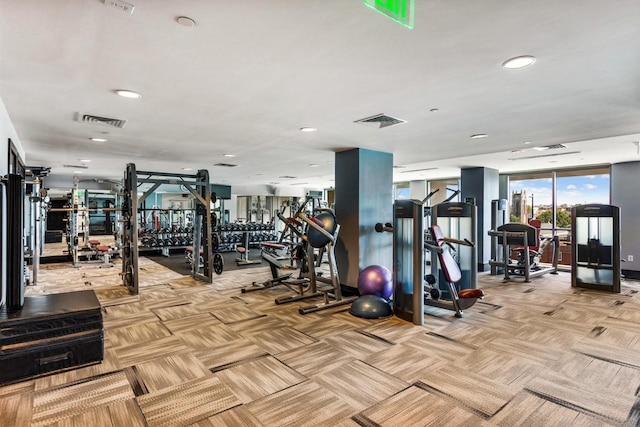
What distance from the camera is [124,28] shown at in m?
1.93

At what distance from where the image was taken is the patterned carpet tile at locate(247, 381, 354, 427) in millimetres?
2188

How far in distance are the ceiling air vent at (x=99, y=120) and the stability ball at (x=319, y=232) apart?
276cm

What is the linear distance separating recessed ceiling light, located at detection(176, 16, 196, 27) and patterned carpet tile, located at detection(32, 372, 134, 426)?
249 cm

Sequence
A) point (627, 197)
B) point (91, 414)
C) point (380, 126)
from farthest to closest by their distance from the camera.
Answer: point (627, 197)
point (380, 126)
point (91, 414)

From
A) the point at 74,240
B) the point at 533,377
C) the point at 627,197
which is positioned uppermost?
the point at 627,197

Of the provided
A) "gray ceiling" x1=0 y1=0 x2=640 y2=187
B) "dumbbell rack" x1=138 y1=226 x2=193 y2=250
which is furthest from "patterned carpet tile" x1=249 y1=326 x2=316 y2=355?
"dumbbell rack" x1=138 y1=226 x2=193 y2=250

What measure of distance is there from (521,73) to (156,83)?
2.81 meters

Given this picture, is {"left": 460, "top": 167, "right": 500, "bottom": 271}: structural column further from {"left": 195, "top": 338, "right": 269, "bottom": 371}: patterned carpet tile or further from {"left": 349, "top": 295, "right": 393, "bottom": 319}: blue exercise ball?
{"left": 195, "top": 338, "right": 269, "bottom": 371}: patterned carpet tile

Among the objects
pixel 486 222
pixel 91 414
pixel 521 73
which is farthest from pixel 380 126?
pixel 486 222

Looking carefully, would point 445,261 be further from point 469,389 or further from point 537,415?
point 537,415

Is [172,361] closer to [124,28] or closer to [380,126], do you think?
[124,28]

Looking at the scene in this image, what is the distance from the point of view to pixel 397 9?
140 centimetres

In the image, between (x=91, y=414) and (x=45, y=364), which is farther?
(x=45, y=364)

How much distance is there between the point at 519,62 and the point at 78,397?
3.86 metres
